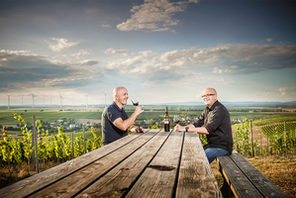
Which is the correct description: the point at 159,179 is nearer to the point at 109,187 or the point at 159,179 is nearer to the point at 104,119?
the point at 109,187

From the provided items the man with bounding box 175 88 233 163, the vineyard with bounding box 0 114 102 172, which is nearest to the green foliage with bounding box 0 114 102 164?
the vineyard with bounding box 0 114 102 172

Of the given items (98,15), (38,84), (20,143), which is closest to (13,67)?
(38,84)

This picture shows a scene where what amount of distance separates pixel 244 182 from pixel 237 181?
6cm

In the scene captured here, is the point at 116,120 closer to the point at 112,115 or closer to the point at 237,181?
the point at 112,115

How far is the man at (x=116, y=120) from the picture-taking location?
2.47 m

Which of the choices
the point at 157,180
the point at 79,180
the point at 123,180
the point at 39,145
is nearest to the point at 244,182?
the point at 157,180

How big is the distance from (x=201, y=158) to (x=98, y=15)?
49.1 ft

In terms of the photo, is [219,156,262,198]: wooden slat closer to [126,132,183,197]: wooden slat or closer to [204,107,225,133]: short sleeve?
[204,107,225,133]: short sleeve

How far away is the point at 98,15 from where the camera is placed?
44.9 ft

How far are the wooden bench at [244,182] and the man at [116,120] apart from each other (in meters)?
1.39

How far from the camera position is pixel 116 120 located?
2482mm

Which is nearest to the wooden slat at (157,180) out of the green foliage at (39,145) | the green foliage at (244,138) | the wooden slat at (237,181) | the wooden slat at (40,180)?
the wooden slat at (40,180)

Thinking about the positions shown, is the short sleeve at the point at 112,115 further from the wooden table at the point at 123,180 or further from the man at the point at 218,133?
the man at the point at 218,133

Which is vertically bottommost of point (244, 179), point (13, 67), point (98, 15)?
point (244, 179)
